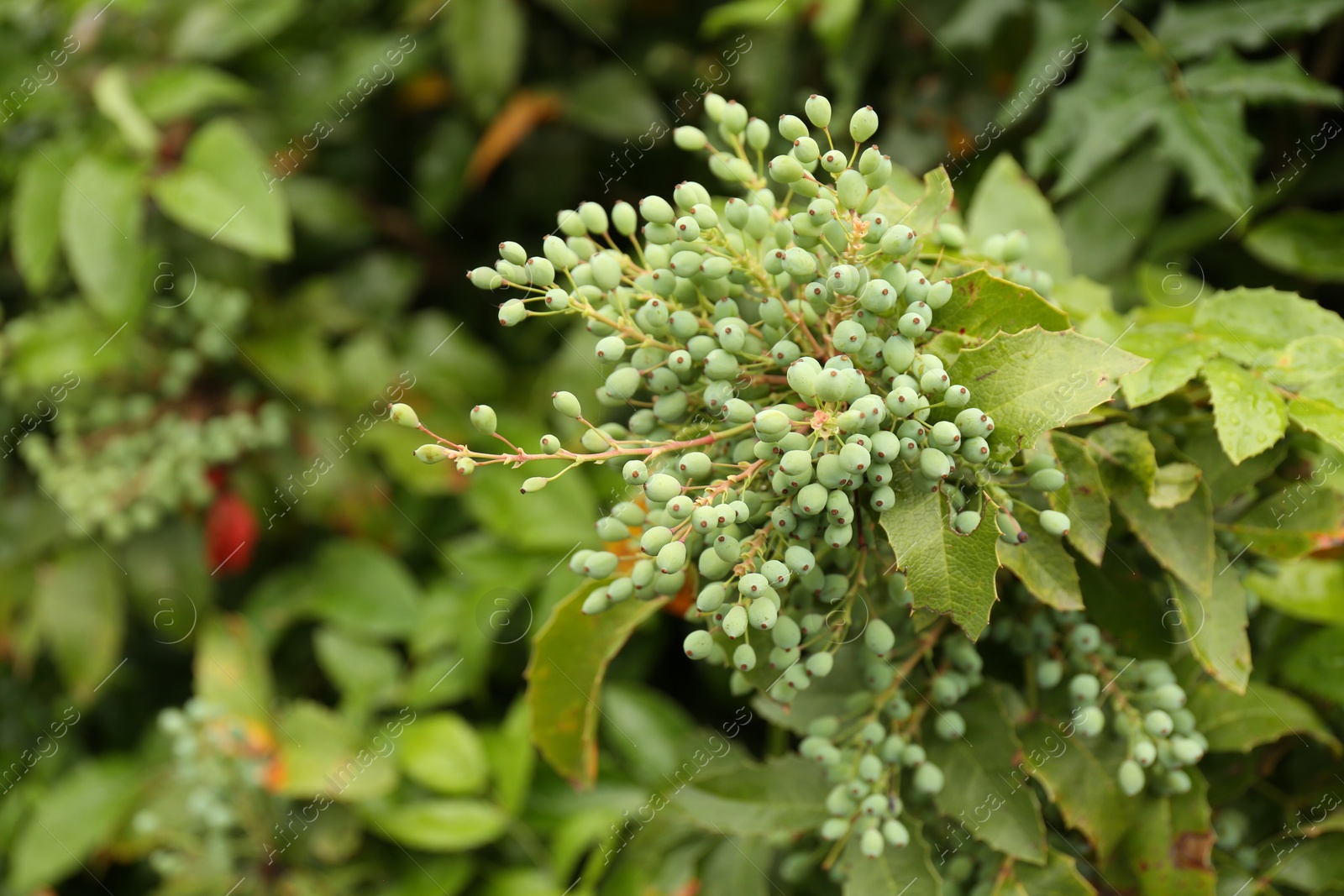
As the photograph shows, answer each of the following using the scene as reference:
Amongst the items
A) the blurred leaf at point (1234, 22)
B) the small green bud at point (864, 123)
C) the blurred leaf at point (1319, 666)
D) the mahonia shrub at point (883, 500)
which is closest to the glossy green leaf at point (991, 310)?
the mahonia shrub at point (883, 500)

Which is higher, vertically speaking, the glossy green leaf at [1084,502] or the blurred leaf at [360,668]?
the glossy green leaf at [1084,502]

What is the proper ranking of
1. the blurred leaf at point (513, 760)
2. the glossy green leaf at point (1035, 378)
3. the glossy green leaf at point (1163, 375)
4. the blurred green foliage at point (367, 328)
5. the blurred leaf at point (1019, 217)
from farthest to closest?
1. the blurred leaf at point (513, 760)
2. the blurred green foliage at point (367, 328)
3. the blurred leaf at point (1019, 217)
4. the glossy green leaf at point (1163, 375)
5. the glossy green leaf at point (1035, 378)

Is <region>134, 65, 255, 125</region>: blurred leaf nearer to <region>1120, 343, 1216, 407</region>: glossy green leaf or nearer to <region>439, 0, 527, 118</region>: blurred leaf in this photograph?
<region>439, 0, 527, 118</region>: blurred leaf

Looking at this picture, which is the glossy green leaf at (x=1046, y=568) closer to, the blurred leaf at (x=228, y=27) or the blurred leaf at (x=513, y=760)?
the blurred leaf at (x=513, y=760)

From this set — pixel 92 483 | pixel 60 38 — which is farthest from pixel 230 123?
pixel 92 483

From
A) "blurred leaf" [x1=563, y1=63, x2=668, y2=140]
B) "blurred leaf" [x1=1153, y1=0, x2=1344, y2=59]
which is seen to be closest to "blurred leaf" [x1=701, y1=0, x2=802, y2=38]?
"blurred leaf" [x1=563, y1=63, x2=668, y2=140]

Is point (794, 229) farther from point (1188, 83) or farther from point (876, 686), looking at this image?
point (1188, 83)
